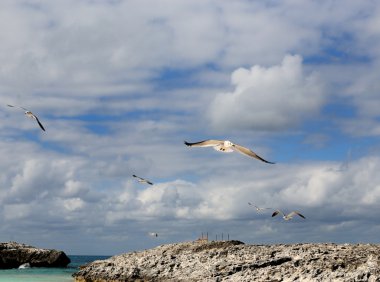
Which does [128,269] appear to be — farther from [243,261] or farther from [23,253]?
[23,253]

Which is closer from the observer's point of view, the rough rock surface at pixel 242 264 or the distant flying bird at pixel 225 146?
the distant flying bird at pixel 225 146

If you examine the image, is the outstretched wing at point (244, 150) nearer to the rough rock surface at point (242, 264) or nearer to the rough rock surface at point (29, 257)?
the rough rock surface at point (242, 264)

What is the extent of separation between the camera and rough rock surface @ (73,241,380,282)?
135 feet

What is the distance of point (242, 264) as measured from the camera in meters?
48.1

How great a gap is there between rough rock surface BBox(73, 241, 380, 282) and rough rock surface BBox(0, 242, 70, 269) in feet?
168

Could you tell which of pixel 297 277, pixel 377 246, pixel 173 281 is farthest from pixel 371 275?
pixel 173 281

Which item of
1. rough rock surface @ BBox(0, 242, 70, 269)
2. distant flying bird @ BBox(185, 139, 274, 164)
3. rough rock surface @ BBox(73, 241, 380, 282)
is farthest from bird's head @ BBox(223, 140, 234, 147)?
rough rock surface @ BBox(0, 242, 70, 269)

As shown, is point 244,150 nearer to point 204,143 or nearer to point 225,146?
point 225,146

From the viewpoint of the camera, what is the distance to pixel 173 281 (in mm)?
50125

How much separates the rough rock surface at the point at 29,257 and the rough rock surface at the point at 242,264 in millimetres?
51358

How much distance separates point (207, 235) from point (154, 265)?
13.3 m

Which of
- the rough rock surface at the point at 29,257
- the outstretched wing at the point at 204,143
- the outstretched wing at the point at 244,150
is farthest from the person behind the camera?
the rough rock surface at the point at 29,257

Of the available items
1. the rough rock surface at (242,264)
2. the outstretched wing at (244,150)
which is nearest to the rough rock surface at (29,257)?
the rough rock surface at (242,264)

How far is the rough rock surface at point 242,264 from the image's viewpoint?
41156 millimetres
